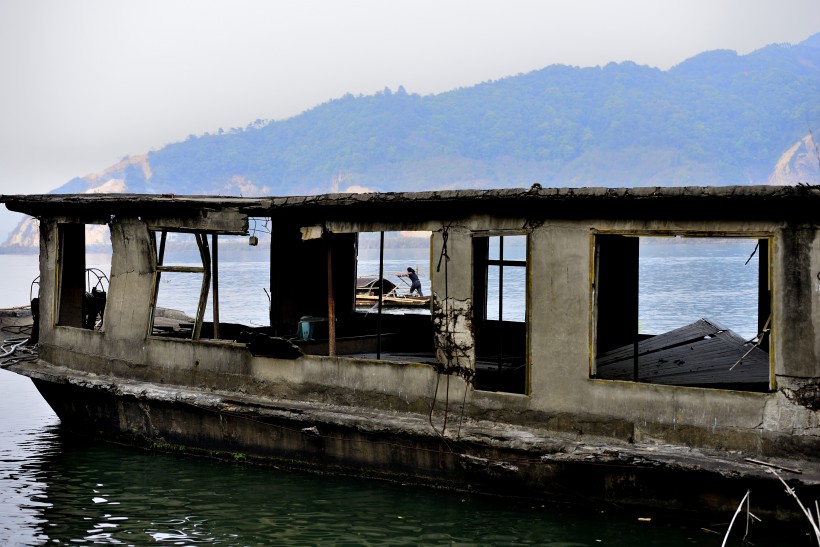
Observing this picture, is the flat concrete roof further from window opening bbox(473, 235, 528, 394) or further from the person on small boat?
the person on small boat

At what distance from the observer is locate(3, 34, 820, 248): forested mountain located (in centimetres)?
13838

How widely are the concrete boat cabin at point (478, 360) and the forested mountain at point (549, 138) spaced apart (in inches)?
4710

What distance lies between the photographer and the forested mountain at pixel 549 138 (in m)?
138

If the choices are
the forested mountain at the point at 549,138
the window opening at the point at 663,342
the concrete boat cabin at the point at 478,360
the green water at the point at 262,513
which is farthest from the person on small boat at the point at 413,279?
the forested mountain at the point at 549,138

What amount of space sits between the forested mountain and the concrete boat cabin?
120 metres

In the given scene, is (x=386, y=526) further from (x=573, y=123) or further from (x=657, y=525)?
(x=573, y=123)

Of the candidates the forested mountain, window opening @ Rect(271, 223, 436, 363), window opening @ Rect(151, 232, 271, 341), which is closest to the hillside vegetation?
the forested mountain

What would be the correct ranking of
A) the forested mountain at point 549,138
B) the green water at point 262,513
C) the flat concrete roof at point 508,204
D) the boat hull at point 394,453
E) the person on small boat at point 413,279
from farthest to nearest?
the forested mountain at point 549,138
the person on small boat at point 413,279
the green water at point 262,513
the boat hull at point 394,453
the flat concrete roof at point 508,204

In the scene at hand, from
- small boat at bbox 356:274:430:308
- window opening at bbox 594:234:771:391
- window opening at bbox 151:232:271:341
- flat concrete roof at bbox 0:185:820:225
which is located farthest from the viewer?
small boat at bbox 356:274:430:308

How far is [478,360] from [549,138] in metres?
140

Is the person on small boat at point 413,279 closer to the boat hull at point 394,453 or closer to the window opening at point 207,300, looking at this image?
the window opening at point 207,300

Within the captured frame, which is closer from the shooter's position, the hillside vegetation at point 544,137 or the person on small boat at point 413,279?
the person on small boat at point 413,279

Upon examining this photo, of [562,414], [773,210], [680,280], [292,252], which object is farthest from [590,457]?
[680,280]

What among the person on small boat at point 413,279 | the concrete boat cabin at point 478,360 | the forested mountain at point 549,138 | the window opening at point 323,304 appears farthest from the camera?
the forested mountain at point 549,138
